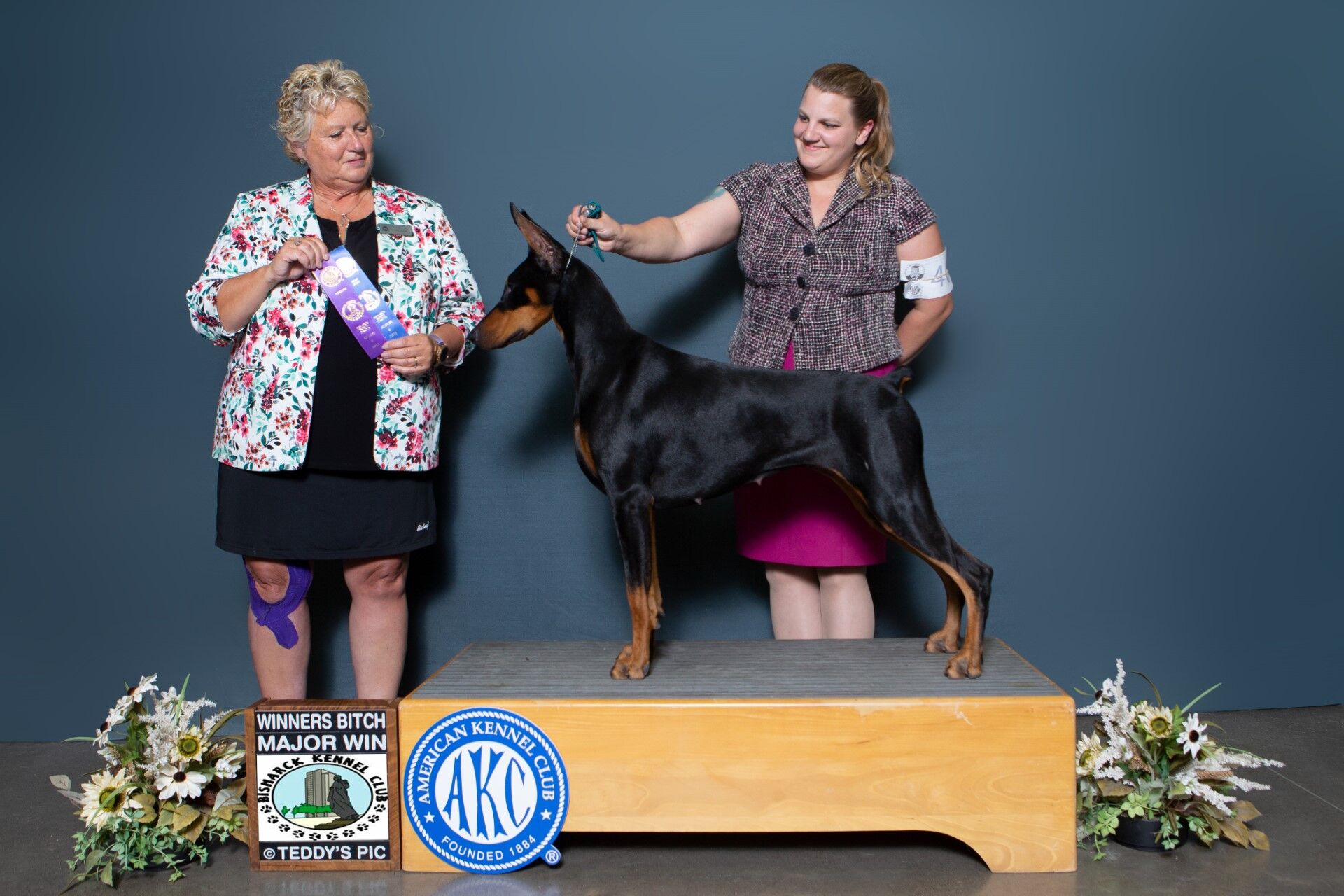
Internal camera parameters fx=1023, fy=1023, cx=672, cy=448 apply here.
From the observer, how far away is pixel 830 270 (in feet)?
8.92

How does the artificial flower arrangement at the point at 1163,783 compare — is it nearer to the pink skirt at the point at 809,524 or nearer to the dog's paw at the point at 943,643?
the dog's paw at the point at 943,643

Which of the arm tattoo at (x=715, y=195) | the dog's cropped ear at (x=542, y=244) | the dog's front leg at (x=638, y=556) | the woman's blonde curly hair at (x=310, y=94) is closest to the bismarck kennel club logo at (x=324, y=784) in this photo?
the dog's front leg at (x=638, y=556)

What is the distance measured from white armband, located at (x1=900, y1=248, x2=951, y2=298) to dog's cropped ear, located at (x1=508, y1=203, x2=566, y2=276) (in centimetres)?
96

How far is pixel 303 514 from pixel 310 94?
1044 millimetres

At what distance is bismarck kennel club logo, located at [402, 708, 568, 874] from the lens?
7.34 feet

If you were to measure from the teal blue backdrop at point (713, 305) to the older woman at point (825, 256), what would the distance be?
48cm

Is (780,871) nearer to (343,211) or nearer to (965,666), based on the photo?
(965,666)

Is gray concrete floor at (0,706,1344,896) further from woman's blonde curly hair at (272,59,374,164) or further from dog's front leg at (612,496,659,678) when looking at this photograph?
woman's blonde curly hair at (272,59,374,164)

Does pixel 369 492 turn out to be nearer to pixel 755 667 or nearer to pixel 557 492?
pixel 557 492

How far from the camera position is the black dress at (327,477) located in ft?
8.55

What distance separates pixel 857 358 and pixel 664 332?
2.67ft

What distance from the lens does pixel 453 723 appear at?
88.2 inches

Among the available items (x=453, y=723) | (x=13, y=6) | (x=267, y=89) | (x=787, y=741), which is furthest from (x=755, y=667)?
(x=13, y=6)

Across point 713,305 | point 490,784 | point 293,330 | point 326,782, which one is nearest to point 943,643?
point 490,784
